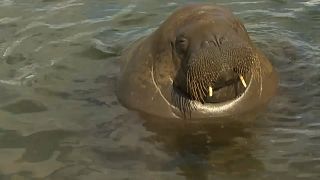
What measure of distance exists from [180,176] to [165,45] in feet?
4.94

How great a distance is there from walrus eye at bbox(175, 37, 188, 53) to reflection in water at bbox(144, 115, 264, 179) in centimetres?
70

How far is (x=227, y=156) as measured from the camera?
645 cm

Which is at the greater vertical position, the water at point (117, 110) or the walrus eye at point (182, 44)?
the walrus eye at point (182, 44)

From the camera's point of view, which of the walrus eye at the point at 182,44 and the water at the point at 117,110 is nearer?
the water at the point at 117,110

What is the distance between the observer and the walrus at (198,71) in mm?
6641

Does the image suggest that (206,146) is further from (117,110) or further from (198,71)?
(117,110)

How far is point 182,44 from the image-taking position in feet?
22.7

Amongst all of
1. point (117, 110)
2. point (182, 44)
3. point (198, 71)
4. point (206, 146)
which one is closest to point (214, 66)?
point (198, 71)

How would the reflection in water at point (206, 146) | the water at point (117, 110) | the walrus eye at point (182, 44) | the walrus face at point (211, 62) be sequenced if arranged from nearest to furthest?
the reflection in water at point (206, 146) < the water at point (117, 110) < the walrus face at point (211, 62) < the walrus eye at point (182, 44)

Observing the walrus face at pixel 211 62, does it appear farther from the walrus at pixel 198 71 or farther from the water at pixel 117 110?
the water at pixel 117 110

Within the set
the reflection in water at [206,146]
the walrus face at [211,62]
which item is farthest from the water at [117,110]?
the walrus face at [211,62]

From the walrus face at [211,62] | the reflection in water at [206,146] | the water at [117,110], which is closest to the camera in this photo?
the reflection in water at [206,146]

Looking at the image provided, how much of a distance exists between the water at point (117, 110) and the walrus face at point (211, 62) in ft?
1.07

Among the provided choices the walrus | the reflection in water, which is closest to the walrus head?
the walrus
